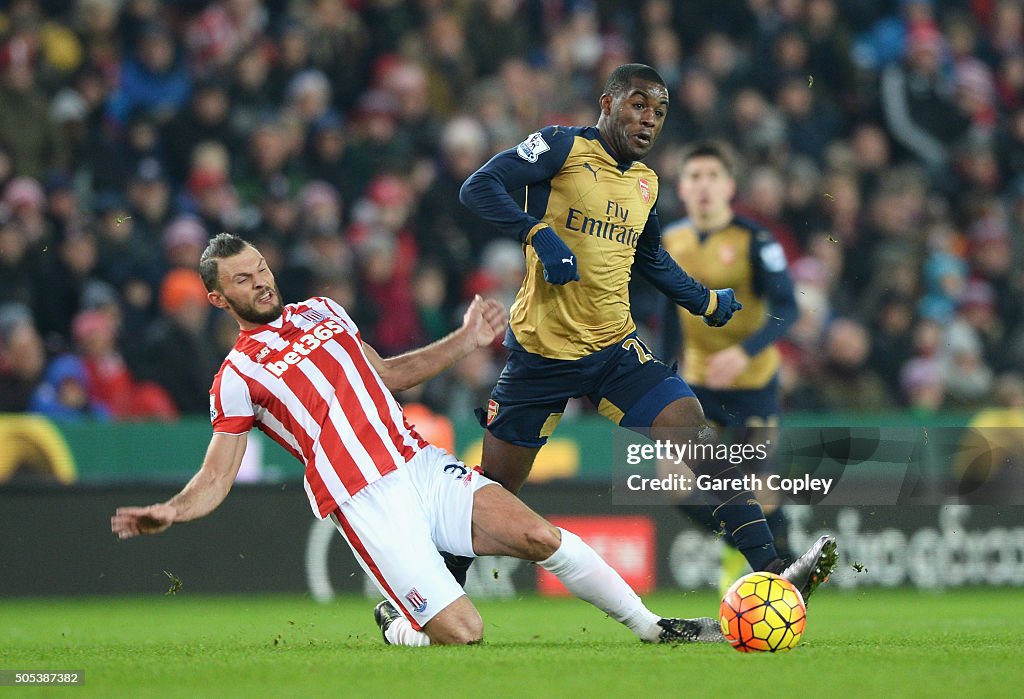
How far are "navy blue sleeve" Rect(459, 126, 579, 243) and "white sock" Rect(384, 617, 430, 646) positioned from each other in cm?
165

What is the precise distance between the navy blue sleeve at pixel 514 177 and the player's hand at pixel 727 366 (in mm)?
1874

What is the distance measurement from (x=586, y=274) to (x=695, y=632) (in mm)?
1566

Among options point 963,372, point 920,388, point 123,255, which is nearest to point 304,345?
point 123,255

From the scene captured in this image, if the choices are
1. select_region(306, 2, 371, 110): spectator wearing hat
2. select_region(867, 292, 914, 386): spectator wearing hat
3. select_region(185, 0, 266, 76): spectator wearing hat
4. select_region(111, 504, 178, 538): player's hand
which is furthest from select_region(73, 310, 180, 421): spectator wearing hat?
select_region(867, 292, 914, 386): spectator wearing hat

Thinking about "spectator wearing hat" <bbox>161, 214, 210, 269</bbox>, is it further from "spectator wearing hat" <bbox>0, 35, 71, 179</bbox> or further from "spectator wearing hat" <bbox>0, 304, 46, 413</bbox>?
"spectator wearing hat" <bbox>0, 304, 46, 413</bbox>

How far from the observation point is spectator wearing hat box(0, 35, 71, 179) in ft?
36.9

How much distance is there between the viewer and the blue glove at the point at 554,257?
600 cm

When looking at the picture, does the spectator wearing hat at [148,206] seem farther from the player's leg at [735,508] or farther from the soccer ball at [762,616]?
the soccer ball at [762,616]

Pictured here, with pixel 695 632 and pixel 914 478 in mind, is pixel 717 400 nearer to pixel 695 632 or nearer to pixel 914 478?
pixel 695 632

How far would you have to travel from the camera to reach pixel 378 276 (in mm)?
11156

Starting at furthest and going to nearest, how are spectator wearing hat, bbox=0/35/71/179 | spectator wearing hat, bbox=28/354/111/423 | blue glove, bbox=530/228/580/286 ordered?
spectator wearing hat, bbox=0/35/71/179 → spectator wearing hat, bbox=28/354/111/423 → blue glove, bbox=530/228/580/286

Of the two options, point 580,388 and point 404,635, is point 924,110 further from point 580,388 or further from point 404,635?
point 404,635

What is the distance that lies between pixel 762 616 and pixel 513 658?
95 cm

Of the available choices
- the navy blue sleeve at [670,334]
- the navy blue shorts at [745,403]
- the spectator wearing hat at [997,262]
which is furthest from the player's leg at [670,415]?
the spectator wearing hat at [997,262]
